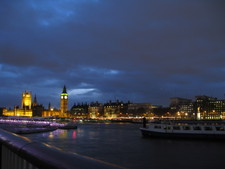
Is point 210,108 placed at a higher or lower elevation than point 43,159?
lower

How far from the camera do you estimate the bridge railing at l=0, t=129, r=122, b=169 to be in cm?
164

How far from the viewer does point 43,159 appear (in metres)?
1.85

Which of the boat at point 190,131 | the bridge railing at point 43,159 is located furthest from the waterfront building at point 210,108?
the bridge railing at point 43,159

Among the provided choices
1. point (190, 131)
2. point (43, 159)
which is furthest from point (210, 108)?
point (43, 159)

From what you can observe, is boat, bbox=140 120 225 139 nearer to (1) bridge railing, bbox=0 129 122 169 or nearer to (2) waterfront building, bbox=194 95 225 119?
(1) bridge railing, bbox=0 129 122 169

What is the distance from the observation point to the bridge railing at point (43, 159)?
1.64 meters

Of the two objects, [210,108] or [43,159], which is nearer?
[43,159]

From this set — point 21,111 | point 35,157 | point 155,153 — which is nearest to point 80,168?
A: point 35,157

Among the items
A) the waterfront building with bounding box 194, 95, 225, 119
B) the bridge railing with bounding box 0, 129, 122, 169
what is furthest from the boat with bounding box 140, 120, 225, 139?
the waterfront building with bounding box 194, 95, 225, 119

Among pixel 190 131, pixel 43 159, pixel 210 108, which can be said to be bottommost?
pixel 210 108

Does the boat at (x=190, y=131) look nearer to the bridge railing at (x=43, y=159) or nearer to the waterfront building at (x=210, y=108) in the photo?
the bridge railing at (x=43, y=159)

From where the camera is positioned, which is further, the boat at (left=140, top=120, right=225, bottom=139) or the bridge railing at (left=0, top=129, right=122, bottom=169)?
the boat at (left=140, top=120, right=225, bottom=139)

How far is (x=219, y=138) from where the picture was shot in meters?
43.7

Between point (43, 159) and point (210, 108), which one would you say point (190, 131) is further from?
point (210, 108)
